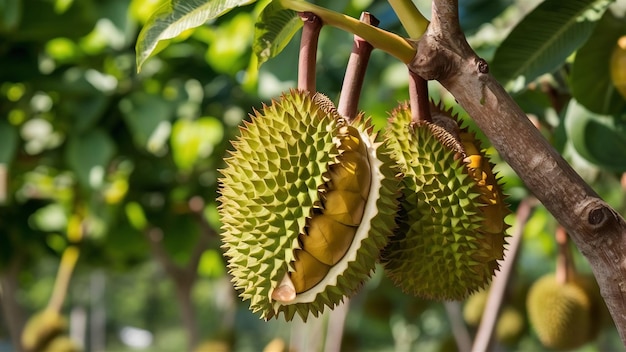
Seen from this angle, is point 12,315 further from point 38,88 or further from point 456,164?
point 456,164

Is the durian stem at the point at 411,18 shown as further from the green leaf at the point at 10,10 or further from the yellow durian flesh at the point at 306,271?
the green leaf at the point at 10,10

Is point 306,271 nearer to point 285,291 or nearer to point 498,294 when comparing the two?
point 285,291

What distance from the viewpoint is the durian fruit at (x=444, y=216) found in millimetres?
694

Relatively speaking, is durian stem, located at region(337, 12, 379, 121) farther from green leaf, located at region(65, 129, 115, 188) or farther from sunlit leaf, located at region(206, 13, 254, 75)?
sunlit leaf, located at region(206, 13, 254, 75)

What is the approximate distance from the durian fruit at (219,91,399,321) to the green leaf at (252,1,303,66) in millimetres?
62

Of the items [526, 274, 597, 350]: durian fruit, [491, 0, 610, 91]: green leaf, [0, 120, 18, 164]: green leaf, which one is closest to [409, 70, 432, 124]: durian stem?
[491, 0, 610, 91]: green leaf

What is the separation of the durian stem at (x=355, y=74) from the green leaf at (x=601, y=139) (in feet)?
1.58

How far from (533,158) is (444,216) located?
0.14m

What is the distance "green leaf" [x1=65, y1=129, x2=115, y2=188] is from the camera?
175cm

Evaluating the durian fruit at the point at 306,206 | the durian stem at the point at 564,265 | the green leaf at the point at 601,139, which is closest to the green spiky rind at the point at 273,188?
the durian fruit at the point at 306,206

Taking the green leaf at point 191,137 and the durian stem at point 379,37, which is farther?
the green leaf at point 191,137

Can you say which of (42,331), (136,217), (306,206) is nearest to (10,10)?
(306,206)

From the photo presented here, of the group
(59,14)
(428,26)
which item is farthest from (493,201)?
(59,14)

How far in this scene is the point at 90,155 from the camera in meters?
1.79
